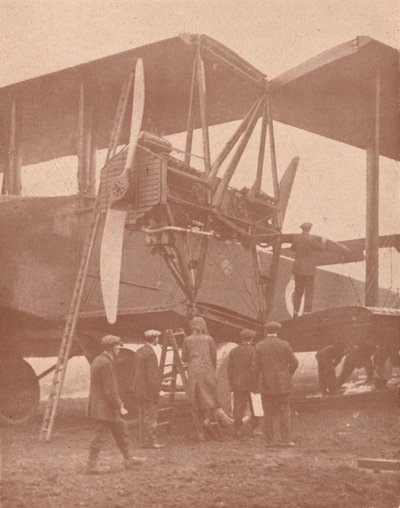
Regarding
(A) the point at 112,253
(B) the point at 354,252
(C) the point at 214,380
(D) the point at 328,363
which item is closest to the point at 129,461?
(C) the point at 214,380

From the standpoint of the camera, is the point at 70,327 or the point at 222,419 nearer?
the point at 222,419

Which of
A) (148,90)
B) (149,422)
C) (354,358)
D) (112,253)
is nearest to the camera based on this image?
(149,422)

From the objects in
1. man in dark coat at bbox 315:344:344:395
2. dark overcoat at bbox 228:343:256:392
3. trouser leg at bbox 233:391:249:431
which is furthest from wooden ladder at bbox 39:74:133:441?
man in dark coat at bbox 315:344:344:395

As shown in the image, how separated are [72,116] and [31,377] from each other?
5.63 meters

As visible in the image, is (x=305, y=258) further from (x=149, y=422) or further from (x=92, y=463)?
(x=92, y=463)

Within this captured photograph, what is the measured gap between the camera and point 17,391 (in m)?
10.9

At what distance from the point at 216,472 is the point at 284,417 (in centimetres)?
231

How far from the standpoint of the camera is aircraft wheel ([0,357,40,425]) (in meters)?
10.7

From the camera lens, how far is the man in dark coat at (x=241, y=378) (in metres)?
9.46

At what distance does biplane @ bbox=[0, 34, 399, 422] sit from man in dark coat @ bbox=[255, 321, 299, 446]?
1.28 metres

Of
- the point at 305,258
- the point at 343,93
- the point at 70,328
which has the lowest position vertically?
the point at 70,328

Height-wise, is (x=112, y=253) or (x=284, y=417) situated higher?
(x=112, y=253)

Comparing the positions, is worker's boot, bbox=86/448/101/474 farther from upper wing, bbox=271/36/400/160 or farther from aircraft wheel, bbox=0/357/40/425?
upper wing, bbox=271/36/400/160

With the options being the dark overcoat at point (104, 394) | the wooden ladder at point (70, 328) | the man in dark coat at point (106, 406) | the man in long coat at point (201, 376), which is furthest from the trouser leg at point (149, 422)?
the dark overcoat at point (104, 394)
